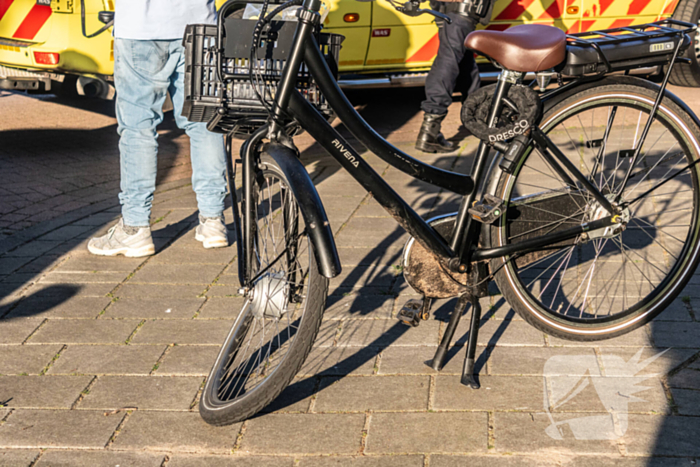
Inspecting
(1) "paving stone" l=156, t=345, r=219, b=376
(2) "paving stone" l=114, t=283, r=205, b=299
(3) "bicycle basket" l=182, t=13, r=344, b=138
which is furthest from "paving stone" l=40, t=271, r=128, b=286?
(3) "bicycle basket" l=182, t=13, r=344, b=138

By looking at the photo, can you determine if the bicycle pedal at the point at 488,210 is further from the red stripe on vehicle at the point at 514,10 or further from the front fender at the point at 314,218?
the red stripe on vehicle at the point at 514,10

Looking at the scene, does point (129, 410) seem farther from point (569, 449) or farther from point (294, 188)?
point (569, 449)

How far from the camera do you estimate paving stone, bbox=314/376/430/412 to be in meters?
2.84

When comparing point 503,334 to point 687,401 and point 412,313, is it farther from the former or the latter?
point 687,401

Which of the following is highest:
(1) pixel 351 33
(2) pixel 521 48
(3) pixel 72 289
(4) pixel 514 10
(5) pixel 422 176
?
(2) pixel 521 48

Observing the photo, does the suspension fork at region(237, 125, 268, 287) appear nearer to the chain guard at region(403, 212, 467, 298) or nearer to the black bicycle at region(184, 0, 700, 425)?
the black bicycle at region(184, 0, 700, 425)

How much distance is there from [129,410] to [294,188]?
1.12 metres

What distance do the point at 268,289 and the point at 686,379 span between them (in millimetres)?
1607

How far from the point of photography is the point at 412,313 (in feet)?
9.96

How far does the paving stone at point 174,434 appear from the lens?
8.73 ft

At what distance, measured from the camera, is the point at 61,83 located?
7.43 m

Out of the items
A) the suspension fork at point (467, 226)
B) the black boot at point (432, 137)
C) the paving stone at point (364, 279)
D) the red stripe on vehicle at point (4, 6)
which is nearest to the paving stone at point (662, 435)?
the suspension fork at point (467, 226)

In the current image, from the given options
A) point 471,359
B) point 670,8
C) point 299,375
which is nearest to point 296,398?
point 299,375

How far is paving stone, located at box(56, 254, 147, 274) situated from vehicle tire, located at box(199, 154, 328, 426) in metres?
1.58
